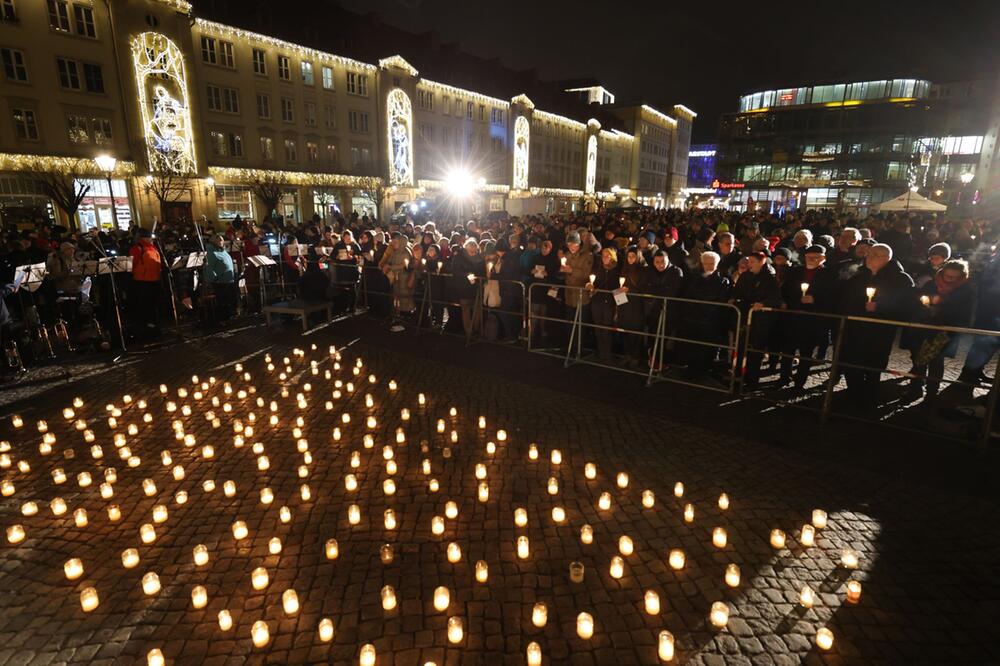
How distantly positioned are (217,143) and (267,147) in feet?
10.9

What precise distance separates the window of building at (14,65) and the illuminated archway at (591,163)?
58807mm

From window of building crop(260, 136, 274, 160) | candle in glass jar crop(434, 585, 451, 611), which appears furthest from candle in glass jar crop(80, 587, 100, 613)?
window of building crop(260, 136, 274, 160)

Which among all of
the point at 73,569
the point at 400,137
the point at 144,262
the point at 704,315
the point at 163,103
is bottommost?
the point at 73,569

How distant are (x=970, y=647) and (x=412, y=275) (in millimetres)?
10077

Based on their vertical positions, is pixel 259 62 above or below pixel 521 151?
above

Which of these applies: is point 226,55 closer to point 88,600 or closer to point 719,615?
point 88,600

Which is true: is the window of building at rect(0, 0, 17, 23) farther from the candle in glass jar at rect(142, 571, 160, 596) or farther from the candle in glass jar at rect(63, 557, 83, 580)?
the candle in glass jar at rect(142, 571, 160, 596)

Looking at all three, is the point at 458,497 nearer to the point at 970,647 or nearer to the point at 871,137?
the point at 970,647

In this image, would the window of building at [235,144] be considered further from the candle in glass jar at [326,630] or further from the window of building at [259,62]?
the candle in glass jar at [326,630]

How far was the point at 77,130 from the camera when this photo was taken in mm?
27188

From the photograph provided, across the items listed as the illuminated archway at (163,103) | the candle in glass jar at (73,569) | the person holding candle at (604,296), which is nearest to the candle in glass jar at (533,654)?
the candle in glass jar at (73,569)

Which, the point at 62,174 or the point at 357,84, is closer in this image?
the point at 62,174

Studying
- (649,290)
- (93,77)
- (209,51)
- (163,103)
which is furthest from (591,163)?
(649,290)

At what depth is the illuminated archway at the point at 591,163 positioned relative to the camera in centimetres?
7181
